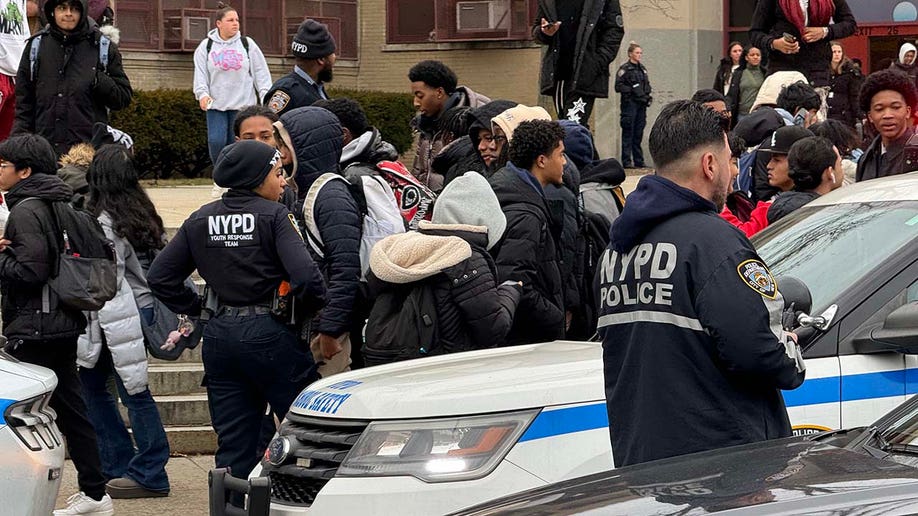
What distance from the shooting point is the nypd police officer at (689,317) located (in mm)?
4160

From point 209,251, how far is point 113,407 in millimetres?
1722

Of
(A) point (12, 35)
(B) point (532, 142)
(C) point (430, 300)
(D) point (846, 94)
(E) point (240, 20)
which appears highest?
(E) point (240, 20)

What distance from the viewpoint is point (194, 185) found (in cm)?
1822

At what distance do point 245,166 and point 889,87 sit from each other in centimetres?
372

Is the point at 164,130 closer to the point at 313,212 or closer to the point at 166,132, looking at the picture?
the point at 166,132

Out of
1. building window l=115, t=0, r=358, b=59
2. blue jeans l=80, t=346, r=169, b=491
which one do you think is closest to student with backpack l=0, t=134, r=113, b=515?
blue jeans l=80, t=346, r=169, b=491

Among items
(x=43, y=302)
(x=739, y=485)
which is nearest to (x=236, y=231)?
(x=43, y=302)

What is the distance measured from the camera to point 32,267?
7.01 meters

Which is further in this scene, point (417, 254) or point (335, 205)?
point (335, 205)

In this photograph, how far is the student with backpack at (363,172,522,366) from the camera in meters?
6.17

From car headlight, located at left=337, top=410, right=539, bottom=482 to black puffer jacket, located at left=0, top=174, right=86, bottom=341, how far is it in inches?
104

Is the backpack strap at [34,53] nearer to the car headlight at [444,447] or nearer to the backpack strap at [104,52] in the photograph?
the backpack strap at [104,52]

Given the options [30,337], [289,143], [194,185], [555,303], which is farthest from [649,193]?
[194,185]

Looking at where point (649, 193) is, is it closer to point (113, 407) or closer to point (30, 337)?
point (30, 337)
